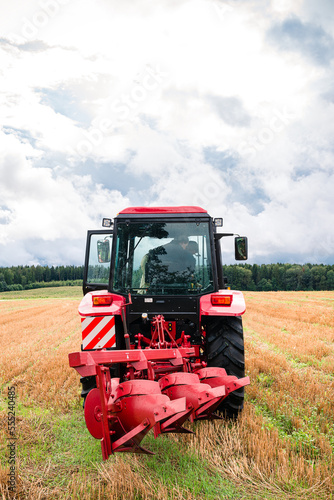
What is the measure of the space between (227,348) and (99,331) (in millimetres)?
1557

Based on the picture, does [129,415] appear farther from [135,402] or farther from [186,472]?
[186,472]

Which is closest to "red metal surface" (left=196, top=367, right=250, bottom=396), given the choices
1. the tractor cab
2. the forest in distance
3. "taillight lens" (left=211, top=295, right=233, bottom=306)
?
"taillight lens" (left=211, top=295, right=233, bottom=306)

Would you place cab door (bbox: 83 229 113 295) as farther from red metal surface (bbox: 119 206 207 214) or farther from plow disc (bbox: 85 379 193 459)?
plow disc (bbox: 85 379 193 459)

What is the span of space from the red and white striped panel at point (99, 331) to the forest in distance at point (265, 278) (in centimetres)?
6171

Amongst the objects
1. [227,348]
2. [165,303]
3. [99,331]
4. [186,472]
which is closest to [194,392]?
[186,472]

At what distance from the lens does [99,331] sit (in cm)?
445

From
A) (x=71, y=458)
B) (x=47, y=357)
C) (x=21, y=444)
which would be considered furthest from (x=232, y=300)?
(x=47, y=357)

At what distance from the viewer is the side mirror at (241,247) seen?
5582 millimetres

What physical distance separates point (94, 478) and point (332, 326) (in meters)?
11.0

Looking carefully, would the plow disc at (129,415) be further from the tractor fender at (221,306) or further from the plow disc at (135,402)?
the tractor fender at (221,306)

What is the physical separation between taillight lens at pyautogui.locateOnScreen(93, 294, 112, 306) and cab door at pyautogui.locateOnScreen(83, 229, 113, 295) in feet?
1.74

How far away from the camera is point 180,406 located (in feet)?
8.76

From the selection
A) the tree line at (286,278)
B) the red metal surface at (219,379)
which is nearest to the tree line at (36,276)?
the tree line at (286,278)

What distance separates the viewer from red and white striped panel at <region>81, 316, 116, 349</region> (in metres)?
4.42
